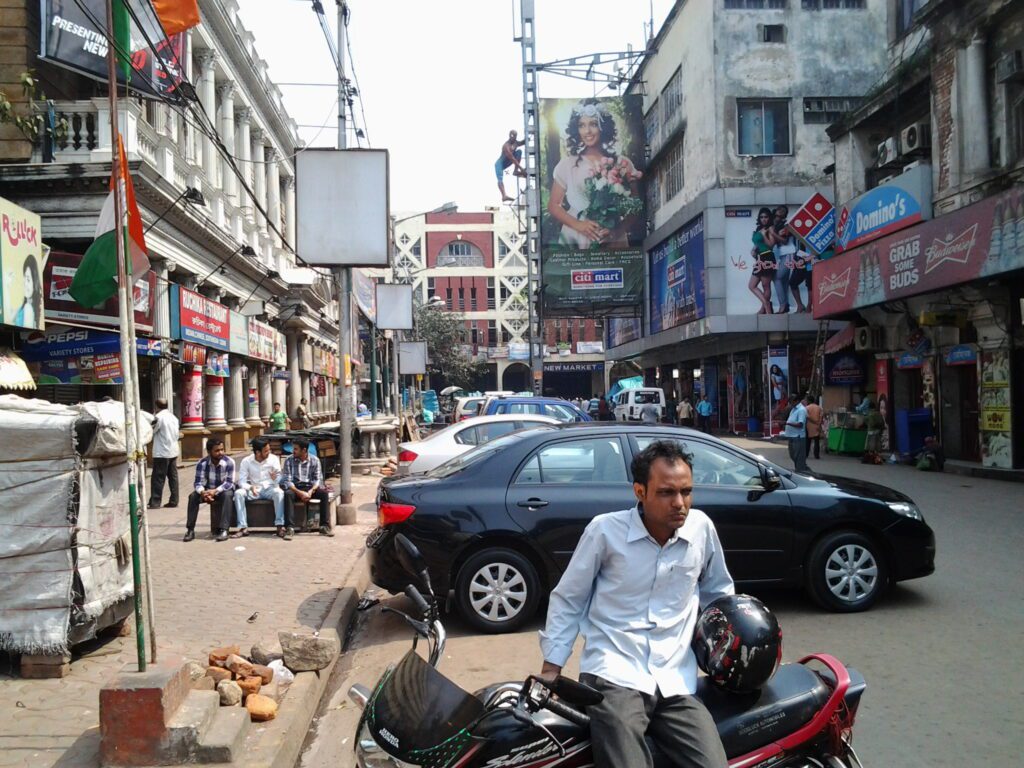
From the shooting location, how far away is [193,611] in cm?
704

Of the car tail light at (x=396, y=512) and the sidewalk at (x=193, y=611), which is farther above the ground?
the car tail light at (x=396, y=512)

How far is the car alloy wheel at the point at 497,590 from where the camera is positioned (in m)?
6.52

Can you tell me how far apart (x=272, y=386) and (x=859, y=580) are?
2979cm

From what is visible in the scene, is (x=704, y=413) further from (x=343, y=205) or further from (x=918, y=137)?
(x=343, y=205)

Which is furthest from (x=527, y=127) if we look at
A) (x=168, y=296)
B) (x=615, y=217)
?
(x=168, y=296)

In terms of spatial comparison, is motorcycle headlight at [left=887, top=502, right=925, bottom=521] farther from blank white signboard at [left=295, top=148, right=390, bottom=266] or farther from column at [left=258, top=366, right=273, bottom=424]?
column at [left=258, top=366, right=273, bottom=424]

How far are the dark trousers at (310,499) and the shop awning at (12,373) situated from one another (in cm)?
484

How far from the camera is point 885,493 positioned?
7105 mm

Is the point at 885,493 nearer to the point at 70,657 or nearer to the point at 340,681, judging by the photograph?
the point at 340,681

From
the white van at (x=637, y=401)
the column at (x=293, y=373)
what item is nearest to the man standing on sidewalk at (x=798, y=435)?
the white van at (x=637, y=401)

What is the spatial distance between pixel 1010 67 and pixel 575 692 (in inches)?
697

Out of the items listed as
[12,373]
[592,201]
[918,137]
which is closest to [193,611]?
[12,373]

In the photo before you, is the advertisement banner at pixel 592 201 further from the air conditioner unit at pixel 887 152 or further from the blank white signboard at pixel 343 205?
the blank white signboard at pixel 343 205

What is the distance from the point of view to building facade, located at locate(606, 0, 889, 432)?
32.6 metres
